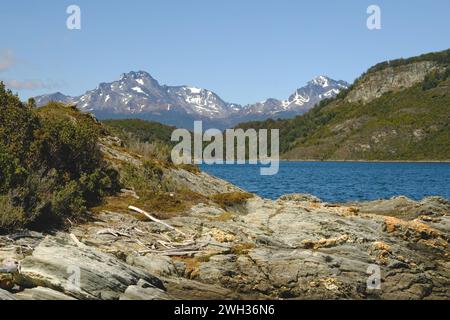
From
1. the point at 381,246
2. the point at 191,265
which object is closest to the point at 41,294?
the point at 191,265

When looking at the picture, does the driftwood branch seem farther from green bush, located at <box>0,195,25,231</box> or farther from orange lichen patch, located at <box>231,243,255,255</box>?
green bush, located at <box>0,195,25,231</box>

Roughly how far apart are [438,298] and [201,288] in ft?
26.6

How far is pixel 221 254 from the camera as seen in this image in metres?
19.1

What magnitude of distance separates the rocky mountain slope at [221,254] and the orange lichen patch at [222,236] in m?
0.04

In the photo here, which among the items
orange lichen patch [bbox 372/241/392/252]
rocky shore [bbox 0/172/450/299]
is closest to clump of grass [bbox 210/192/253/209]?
rocky shore [bbox 0/172/450/299]

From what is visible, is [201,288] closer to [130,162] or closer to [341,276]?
[341,276]

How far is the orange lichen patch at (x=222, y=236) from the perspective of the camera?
2041cm

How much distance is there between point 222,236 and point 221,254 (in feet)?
5.01

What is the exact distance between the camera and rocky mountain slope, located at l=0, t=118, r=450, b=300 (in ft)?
47.9

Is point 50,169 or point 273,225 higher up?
point 50,169

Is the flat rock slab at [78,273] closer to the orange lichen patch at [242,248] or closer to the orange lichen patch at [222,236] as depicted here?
the orange lichen patch at [242,248]

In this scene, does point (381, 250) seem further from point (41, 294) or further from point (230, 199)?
point (41, 294)

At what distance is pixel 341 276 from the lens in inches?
719
